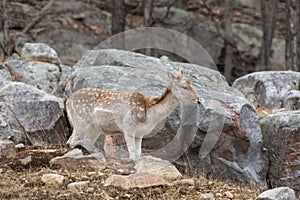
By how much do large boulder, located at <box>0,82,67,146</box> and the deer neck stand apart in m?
2.75

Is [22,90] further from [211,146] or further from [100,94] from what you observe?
[211,146]

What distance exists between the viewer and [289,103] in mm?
14625

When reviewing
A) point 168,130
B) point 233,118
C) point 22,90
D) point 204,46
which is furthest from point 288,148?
point 204,46

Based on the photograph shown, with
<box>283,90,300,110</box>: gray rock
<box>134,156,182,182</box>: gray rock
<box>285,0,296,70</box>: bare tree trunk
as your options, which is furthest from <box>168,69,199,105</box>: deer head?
<box>285,0,296,70</box>: bare tree trunk

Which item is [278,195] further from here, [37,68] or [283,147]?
[37,68]

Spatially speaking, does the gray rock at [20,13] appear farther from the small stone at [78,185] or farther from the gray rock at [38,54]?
the small stone at [78,185]

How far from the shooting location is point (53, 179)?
838 cm

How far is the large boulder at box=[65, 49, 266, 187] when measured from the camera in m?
11.7

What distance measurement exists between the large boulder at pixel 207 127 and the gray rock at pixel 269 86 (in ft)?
10.7

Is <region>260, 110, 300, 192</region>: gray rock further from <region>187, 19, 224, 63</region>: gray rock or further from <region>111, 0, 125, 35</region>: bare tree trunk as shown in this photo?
<region>187, 19, 224, 63</region>: gray rock

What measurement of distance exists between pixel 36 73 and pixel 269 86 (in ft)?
19.3

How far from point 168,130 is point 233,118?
1.27 meters

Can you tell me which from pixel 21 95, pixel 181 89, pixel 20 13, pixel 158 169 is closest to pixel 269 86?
pixel 21 95

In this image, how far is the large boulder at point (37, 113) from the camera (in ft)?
40.9
